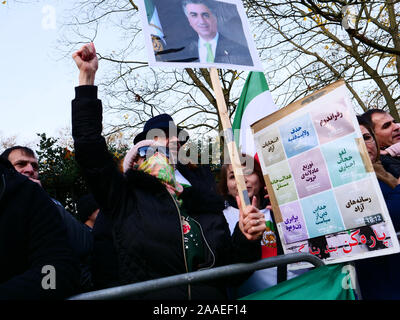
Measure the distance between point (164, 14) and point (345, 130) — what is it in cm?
110

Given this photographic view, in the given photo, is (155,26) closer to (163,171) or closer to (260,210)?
(163,171)

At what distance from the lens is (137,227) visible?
6.45ft

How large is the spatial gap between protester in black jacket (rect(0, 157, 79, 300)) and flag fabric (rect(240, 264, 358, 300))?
885mm

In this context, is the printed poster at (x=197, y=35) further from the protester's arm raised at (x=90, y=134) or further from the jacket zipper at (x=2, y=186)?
the jacket zipper at (x=2, y=186)

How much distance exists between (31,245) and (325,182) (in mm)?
1448

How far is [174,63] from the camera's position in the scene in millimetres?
2045

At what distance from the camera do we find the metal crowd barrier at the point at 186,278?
151cm

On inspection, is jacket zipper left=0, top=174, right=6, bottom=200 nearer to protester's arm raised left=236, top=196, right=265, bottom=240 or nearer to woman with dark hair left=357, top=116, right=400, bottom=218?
protester's arm raised left=236, top=196, right=265, bottom=240

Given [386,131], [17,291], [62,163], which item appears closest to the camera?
[17,291]

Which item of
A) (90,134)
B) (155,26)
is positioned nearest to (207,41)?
(155,26)

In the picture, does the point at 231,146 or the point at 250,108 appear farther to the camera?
the point at 250,108

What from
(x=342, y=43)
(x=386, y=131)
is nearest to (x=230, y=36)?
(x=386, y=131)

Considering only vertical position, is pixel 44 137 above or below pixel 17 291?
above

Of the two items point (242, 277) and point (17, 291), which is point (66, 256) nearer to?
point (17, 291)
